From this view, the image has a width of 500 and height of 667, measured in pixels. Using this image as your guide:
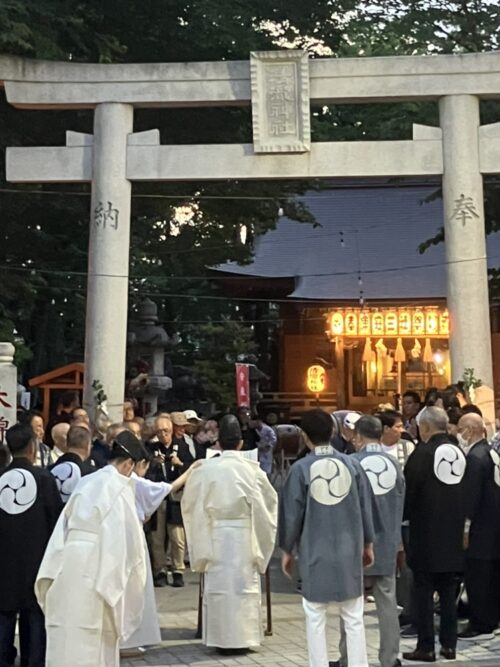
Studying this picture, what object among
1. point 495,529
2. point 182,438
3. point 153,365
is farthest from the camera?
point 153,365

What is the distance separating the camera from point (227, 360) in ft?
70.4

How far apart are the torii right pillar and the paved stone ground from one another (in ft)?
18.6

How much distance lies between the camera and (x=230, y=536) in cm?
641

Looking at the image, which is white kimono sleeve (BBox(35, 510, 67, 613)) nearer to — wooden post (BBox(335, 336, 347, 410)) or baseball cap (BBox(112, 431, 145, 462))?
baseball cap (BBox(112, 431, 145, 462))

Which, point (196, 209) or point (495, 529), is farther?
point (196, 209)

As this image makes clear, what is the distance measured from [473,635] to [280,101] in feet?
28.6

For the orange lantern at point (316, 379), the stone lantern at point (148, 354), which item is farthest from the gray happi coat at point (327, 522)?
the orange lantern at point (316, 379)

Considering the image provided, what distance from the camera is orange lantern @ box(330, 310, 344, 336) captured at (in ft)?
67.9

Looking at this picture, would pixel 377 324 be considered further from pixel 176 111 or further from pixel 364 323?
pixel 176 111

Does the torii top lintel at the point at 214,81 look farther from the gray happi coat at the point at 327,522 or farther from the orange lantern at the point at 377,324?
the gray happi coat at the point at 327,522

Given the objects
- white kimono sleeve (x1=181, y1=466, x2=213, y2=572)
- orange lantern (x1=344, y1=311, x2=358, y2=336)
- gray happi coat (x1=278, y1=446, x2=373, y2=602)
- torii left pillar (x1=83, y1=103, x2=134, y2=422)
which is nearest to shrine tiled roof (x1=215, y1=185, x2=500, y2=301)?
orange lantern (x1=344, y1=311, x2=358, y2=336)

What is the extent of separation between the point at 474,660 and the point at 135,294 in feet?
54.7

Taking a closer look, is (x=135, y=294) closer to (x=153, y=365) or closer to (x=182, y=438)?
(x=153, y=365)

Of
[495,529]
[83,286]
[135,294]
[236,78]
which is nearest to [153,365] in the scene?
[83,286]
